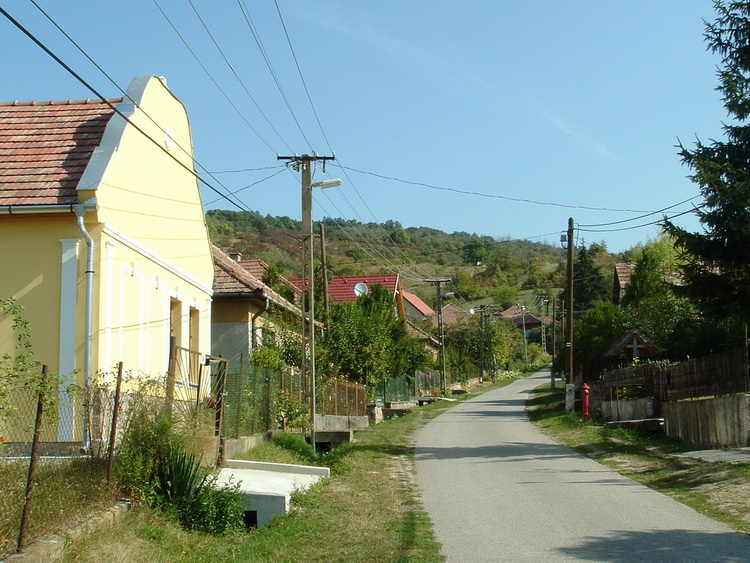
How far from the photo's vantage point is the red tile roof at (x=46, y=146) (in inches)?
531

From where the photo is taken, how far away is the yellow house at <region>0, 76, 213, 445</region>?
1312cm

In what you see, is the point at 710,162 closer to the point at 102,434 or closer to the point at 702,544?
the point at 702,544

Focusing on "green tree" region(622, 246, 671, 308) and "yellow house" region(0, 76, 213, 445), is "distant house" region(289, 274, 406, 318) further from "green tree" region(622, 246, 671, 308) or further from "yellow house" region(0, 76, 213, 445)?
"yellow house" region(0, 76, 213, 445)

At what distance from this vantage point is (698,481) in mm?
12945

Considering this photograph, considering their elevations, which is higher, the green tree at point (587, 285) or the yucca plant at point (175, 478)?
the green tree at point (587, 285)

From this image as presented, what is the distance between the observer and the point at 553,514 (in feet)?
35.8

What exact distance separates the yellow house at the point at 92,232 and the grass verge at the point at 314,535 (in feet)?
10.6

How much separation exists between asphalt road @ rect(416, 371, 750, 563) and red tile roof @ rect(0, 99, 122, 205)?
25.4ft

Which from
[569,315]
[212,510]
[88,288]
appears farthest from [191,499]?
[569,315]

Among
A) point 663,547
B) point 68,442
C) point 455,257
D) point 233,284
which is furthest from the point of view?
point 455,257

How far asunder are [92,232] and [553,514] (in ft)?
26.8

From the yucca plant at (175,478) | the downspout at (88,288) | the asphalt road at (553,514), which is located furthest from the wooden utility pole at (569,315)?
the yucca plant at (175,478)

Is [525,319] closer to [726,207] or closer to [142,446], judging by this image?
[726,207]

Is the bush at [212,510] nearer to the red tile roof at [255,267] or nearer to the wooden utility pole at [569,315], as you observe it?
the red tile roof at [255,267]
